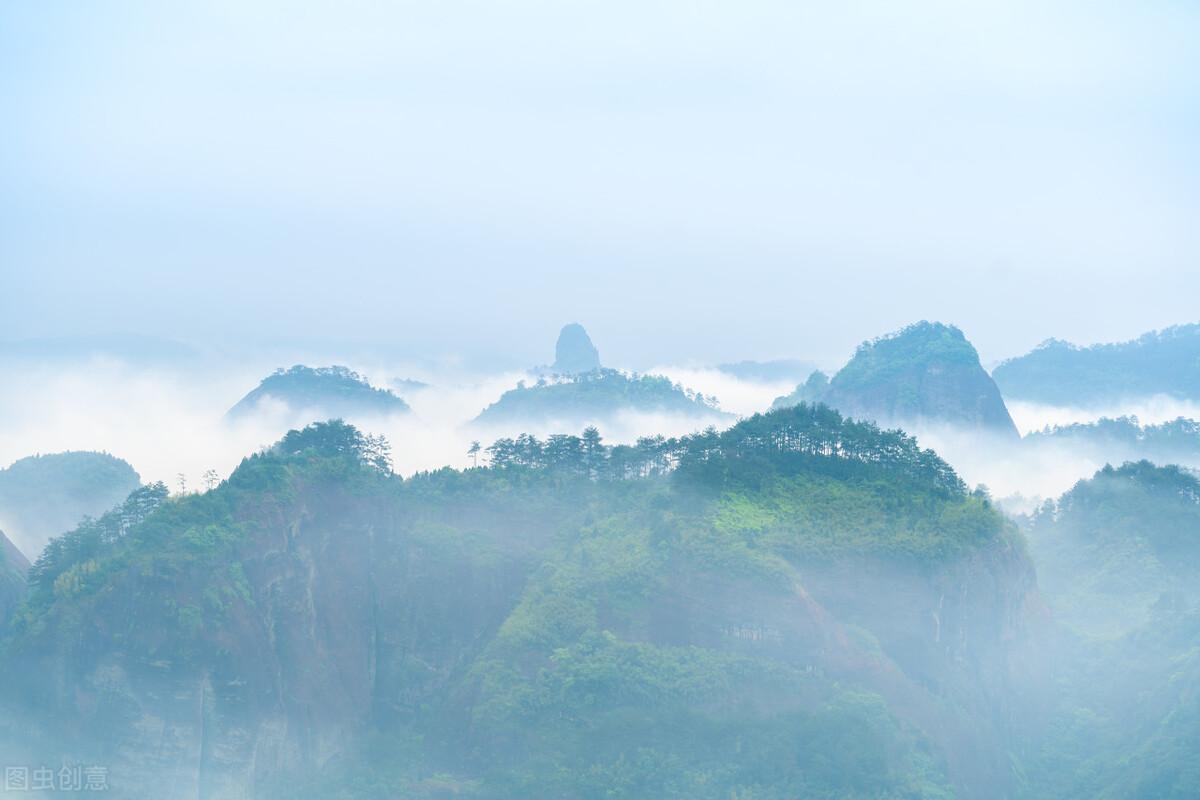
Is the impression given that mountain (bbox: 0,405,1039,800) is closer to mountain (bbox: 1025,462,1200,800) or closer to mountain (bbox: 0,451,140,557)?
mountain (bbox: 1025,462,1200,800)

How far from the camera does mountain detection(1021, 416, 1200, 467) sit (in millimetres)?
111062

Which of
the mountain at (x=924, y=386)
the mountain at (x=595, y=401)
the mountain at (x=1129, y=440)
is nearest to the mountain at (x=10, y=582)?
the mountain at (x=595, y=401)

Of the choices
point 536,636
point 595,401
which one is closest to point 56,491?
point 595,401

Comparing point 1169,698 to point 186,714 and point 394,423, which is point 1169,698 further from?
point 394,423

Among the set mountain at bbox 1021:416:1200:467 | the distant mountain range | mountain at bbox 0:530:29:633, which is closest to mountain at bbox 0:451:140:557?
mountain at bbox 0:530:29:633

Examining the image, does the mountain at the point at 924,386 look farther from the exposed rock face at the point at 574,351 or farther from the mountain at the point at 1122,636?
the exposed rock face at the point at 574,351

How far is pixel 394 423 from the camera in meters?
114

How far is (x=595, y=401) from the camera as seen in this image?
372 ft

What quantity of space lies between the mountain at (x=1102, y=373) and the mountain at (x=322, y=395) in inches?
2069

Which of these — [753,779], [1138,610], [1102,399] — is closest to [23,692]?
[753,779]

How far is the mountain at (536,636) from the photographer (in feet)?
184

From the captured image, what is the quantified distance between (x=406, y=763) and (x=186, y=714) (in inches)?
309

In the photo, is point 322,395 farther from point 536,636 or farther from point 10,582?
point 536,636

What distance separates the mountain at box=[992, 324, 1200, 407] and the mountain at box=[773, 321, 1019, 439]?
23723 mm
